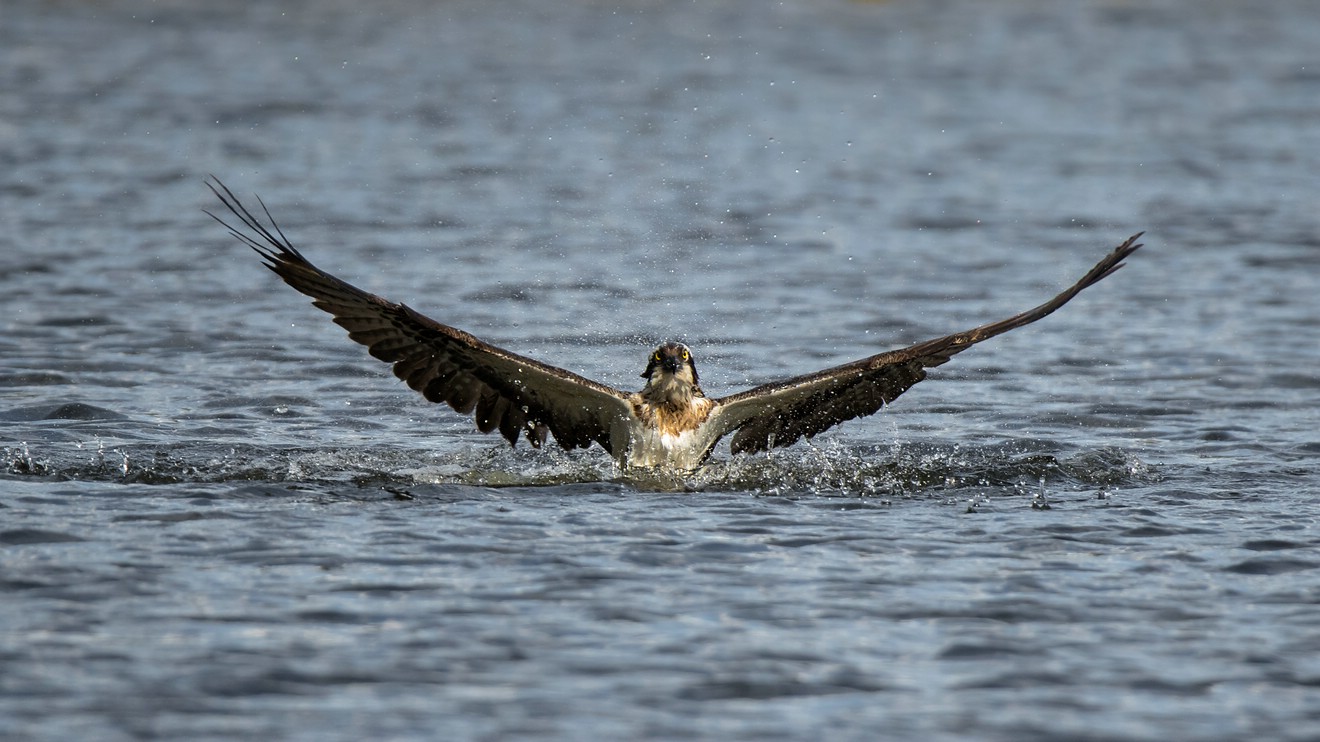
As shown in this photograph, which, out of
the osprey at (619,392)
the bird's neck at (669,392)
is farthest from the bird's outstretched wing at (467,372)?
the bird's neck at (669,392)

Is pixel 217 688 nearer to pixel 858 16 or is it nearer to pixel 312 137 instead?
pixel 312 137

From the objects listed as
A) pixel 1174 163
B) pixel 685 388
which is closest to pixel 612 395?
pixel 685 388

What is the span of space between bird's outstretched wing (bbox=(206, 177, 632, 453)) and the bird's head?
0.24 metres

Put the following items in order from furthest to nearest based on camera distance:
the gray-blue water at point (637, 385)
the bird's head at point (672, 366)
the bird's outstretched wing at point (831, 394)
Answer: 1. the bird's head at point (672, 366)
2. the bird's outstretched wing at point (831, 394)
3. the gray-blue water at point (637, 385)

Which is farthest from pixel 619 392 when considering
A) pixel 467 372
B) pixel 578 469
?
pixel 467 372

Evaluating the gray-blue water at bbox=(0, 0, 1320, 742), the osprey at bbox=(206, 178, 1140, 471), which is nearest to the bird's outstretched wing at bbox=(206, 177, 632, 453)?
the osprey at bbox=(206, 178, 1140, 471)

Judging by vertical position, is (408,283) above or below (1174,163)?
below

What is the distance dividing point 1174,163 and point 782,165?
4810 millimetres

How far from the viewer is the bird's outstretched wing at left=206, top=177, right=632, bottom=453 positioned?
9.12 metres

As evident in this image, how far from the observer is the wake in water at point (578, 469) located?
925 centimetres

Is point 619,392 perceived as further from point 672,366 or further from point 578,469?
point 578,469

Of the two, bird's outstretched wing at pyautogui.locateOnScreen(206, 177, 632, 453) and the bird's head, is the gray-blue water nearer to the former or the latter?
bird's outstretched wing at pyautogui.locateOnScreen(206, 177, 632, 453)

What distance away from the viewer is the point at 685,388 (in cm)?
978

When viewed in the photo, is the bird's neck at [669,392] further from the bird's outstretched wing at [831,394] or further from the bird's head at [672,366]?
the bird's outstretched wing at [831,394]
